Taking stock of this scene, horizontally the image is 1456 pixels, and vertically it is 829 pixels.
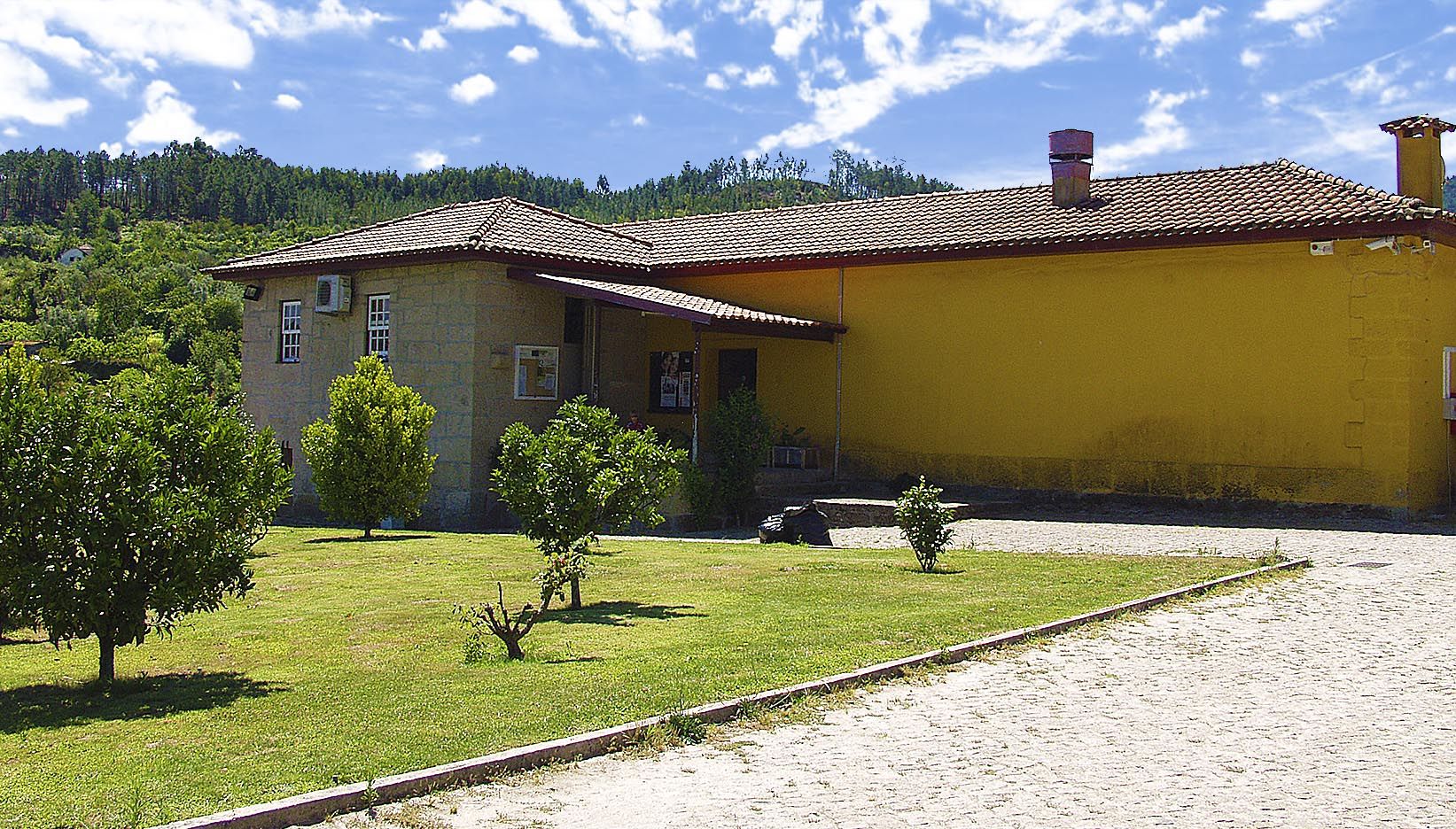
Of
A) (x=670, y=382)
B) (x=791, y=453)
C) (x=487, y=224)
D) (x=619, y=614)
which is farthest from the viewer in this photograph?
(x=670, y=382)

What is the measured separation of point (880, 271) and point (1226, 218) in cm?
530

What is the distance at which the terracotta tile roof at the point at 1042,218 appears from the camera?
17.1 metres

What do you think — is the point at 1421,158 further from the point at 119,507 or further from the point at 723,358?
the point at 119,507

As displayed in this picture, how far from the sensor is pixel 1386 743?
6.02 metres

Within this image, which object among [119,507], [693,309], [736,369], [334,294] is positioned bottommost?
[119,507]

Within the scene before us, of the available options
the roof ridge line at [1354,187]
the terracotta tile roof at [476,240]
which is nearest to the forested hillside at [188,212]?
the terracotta tile roof at [476,240]

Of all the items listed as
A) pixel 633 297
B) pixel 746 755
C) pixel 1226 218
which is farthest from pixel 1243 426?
pixel 746 755

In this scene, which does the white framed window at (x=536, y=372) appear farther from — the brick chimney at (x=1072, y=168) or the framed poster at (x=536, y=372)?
the brick chimney at (x=1072, y=168)

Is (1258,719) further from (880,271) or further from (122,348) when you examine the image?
Result: (122,348)

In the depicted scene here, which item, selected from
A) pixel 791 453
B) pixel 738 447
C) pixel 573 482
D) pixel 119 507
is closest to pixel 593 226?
pixel 791 453

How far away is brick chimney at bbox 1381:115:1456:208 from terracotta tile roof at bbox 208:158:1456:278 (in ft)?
3.34

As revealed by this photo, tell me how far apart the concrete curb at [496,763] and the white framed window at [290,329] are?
17318 millimetres

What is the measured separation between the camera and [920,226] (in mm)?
21062

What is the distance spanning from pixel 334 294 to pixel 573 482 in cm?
1252
